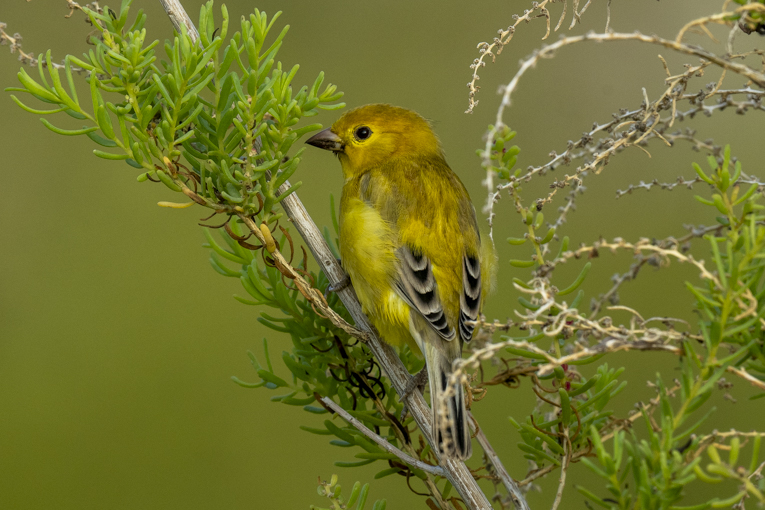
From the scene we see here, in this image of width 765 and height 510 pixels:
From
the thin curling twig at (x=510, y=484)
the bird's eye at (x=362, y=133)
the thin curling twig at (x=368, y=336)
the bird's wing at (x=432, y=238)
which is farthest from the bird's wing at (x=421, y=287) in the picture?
the thin curling twig at (x=510, y=484)

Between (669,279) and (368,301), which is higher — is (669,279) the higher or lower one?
the higher one

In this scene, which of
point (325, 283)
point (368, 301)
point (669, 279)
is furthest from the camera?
point (669, 279)

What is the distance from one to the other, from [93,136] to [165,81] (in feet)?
0.48

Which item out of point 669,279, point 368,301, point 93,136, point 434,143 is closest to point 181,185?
point 93,136

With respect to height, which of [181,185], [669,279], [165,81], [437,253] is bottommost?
[181,185]

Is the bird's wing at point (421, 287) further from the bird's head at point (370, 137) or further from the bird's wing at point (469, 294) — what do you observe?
the bird's head at point (370, 137)

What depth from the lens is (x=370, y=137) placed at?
95.9 inches

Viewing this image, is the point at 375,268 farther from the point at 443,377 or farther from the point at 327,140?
the point at 327,140

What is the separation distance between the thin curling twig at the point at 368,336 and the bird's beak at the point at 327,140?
3.26 feet

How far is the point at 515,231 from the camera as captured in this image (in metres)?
3.87

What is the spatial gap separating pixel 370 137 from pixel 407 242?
1.69 ft

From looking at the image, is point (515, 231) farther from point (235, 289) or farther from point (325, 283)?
point (325, 283)

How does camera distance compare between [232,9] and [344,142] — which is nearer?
[344,142]

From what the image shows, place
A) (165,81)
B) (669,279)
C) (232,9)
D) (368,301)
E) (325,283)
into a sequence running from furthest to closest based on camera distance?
(232,9) < (669,279) < (368,301) < (325,283) < (165,81)
